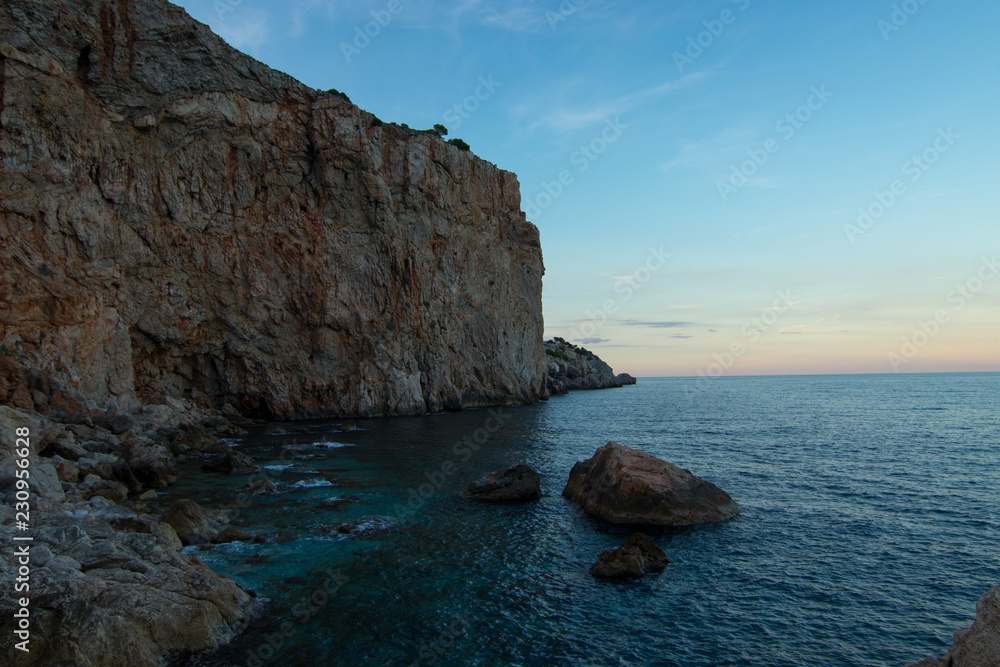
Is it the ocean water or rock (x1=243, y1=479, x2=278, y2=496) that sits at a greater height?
rock (x1=243, y1=479, x2=278, y2=496)

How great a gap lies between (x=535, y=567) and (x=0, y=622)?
12738 mm

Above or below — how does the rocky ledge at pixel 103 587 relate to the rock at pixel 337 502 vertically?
above

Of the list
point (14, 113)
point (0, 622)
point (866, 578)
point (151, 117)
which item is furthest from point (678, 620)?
point (151, 117)

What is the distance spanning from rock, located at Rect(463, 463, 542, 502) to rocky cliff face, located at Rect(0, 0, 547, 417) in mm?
26136

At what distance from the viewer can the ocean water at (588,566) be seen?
12.7m

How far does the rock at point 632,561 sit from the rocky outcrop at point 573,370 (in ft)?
307

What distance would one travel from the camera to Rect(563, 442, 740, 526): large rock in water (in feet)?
70.7

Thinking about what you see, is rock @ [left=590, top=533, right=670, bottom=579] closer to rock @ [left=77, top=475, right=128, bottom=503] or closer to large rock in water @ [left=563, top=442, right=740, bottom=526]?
large rock in water @ [left=563, top=442, right=740, bottom=526]

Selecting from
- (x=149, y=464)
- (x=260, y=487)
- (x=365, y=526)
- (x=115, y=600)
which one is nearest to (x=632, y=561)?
(x=365, y=526)

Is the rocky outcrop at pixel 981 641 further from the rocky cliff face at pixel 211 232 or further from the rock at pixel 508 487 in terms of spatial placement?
the rocky cliff face at pixel 211 232

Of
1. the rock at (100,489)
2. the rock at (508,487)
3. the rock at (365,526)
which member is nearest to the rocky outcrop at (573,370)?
the rock at (508,487)

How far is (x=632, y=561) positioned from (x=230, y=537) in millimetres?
13453

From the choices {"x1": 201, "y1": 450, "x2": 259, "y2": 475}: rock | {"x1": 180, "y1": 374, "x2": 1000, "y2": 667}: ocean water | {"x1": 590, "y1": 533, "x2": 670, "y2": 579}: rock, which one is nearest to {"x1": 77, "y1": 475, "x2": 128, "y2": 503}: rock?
{"x1": 180, "y1": 374, "x2": 1000, "y2": 667}: ocean water

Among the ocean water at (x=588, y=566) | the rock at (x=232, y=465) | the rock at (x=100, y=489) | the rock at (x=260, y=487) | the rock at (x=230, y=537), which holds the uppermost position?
the rock at (x=100, y=489)
